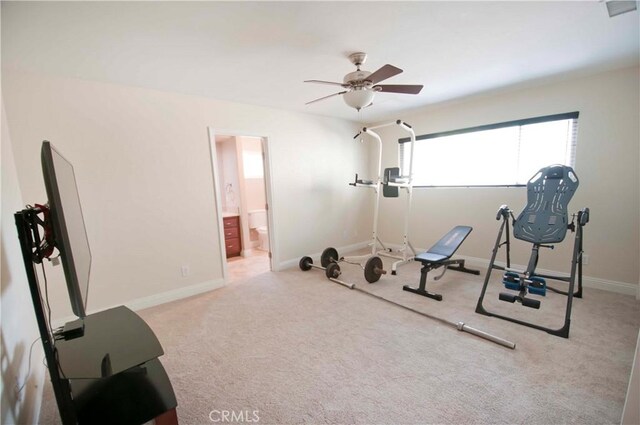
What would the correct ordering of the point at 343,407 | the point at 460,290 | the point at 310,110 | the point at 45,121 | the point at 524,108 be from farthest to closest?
the point at 310,110
the point at 524,108
the point at 460,290
the point at 45,121
the point at 343,407

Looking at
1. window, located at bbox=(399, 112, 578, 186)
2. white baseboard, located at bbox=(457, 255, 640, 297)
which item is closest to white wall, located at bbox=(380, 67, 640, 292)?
white baseboard, located at bbox=(457, 255, 640, 297)

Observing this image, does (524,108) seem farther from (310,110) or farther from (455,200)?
(310,110)

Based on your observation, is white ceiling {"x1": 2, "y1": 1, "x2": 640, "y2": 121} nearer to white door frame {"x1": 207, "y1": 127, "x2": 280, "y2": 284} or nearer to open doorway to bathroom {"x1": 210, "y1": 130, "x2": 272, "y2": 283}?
white door frame {"x1": 207, "y1": 127, "x2": 280, "y2": 284}

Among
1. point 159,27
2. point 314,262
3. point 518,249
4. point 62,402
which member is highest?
point 159,27

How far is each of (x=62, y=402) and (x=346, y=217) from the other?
4288 mm

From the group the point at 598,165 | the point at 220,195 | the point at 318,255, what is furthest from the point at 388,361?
the point at 598,165

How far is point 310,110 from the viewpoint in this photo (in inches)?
159

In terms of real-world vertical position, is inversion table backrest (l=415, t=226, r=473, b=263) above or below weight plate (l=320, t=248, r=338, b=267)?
above

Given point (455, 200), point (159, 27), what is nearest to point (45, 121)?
point (159, 27)

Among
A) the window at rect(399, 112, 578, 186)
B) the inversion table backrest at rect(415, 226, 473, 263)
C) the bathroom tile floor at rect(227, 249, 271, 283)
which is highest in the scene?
the window at rect(399, 112, 578, 186)

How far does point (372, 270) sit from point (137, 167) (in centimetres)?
296

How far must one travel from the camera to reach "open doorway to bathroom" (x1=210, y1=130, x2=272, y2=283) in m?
4.78

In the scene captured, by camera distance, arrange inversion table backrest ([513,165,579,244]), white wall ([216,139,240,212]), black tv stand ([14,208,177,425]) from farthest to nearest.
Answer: white wall ([216,139,240,212]) → inversion table backrest ([513,165,579,244]) → black tv stand ([14,208,177,425])

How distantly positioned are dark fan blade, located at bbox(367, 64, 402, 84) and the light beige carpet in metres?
2.13
